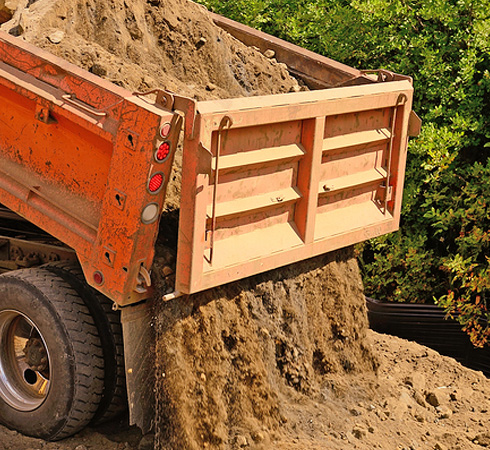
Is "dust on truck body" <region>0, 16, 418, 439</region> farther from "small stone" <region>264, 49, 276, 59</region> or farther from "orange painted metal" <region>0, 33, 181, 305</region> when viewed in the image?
"small stone" <region>264, 49, 276, 59</region>

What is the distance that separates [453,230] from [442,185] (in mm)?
404

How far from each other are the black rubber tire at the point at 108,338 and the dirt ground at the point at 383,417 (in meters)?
0.28

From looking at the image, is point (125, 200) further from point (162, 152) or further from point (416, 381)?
point (416, 381)

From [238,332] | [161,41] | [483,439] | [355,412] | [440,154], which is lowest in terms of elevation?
[483,439]

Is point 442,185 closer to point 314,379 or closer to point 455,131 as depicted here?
point 455,131

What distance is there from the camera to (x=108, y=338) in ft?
14.6

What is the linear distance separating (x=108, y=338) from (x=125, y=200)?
953 mm

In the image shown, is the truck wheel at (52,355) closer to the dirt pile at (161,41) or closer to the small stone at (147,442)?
the small stone at (147,442)

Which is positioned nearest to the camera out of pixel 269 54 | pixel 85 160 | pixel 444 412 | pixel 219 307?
Answer: pixel 85 160

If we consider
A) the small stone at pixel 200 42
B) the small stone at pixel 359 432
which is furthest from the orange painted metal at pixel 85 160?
the small stone at pixel 200 42

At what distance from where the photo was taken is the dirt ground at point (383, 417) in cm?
455

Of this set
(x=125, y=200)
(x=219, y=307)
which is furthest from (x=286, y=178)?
(x=125, y=200)

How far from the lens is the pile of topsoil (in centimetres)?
425

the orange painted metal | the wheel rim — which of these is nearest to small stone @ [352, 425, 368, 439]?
the orange painted metal
